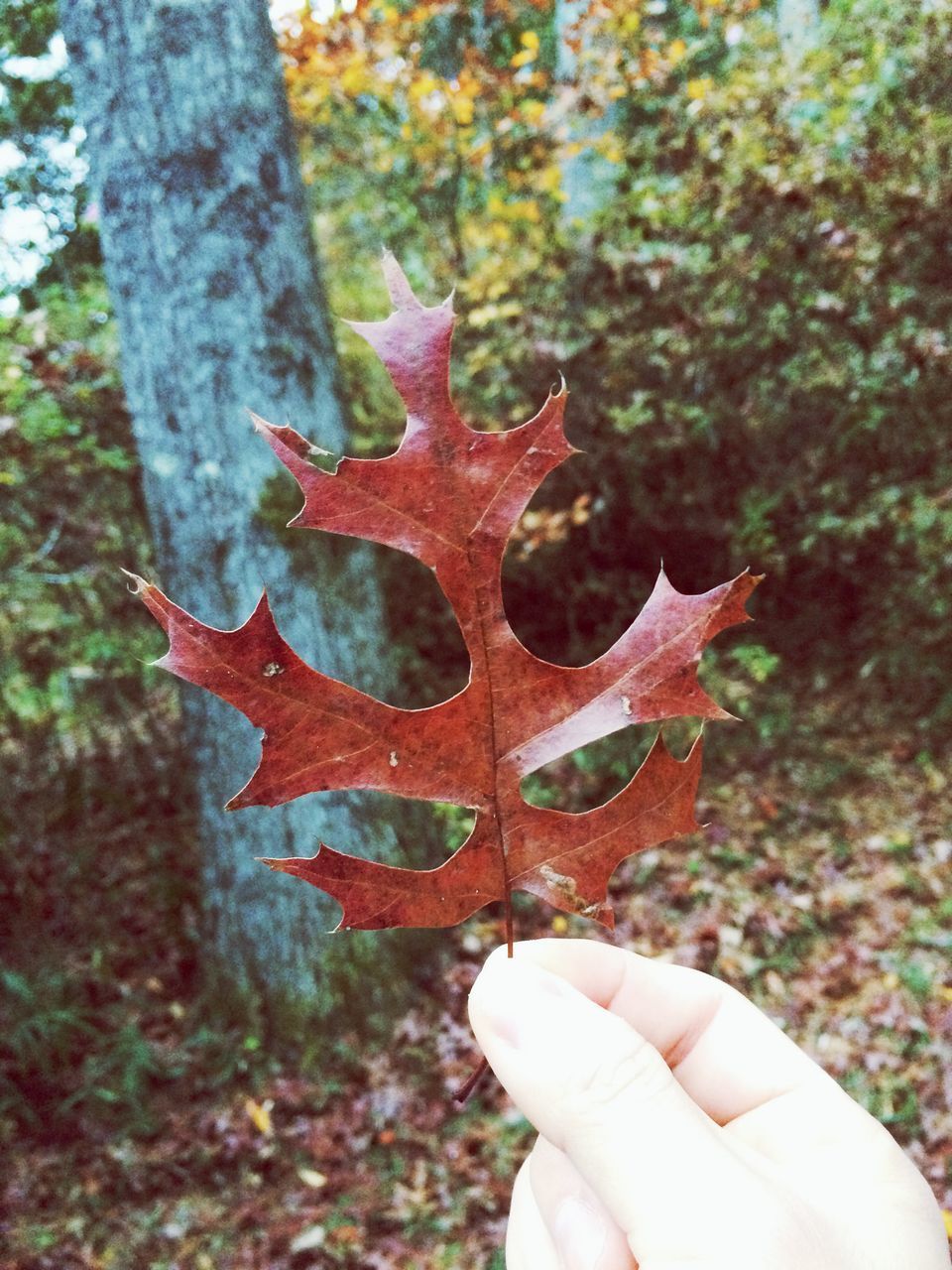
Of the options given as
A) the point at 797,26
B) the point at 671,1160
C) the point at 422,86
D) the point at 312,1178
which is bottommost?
the point at 312,1178

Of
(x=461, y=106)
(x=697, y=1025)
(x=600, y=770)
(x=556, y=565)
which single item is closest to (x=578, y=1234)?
(x=697, y=1025)

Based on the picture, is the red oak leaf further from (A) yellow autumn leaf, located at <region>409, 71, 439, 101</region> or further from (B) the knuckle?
(A) yellow autumn leaf, located at <region>409, 71, 439, 101</region>

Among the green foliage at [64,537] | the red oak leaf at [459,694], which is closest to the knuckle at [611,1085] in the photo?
the red oak leaf at [459,694]

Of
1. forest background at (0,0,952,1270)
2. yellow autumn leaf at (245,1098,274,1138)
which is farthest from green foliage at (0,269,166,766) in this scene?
yellow autumn leaf at (245,1098,274,1138)

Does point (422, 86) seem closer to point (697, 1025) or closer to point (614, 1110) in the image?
point (697, 1025)

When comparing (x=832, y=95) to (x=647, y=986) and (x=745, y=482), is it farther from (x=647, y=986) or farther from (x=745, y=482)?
(x=647, y=986)

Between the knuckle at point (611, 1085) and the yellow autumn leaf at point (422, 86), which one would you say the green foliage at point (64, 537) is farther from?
the knuckle at point (611, 1085)

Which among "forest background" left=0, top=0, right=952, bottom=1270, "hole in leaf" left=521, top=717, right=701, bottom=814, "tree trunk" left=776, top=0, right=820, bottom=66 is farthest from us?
"tree trunk" left=776, top=0, right=820, bottom=66
